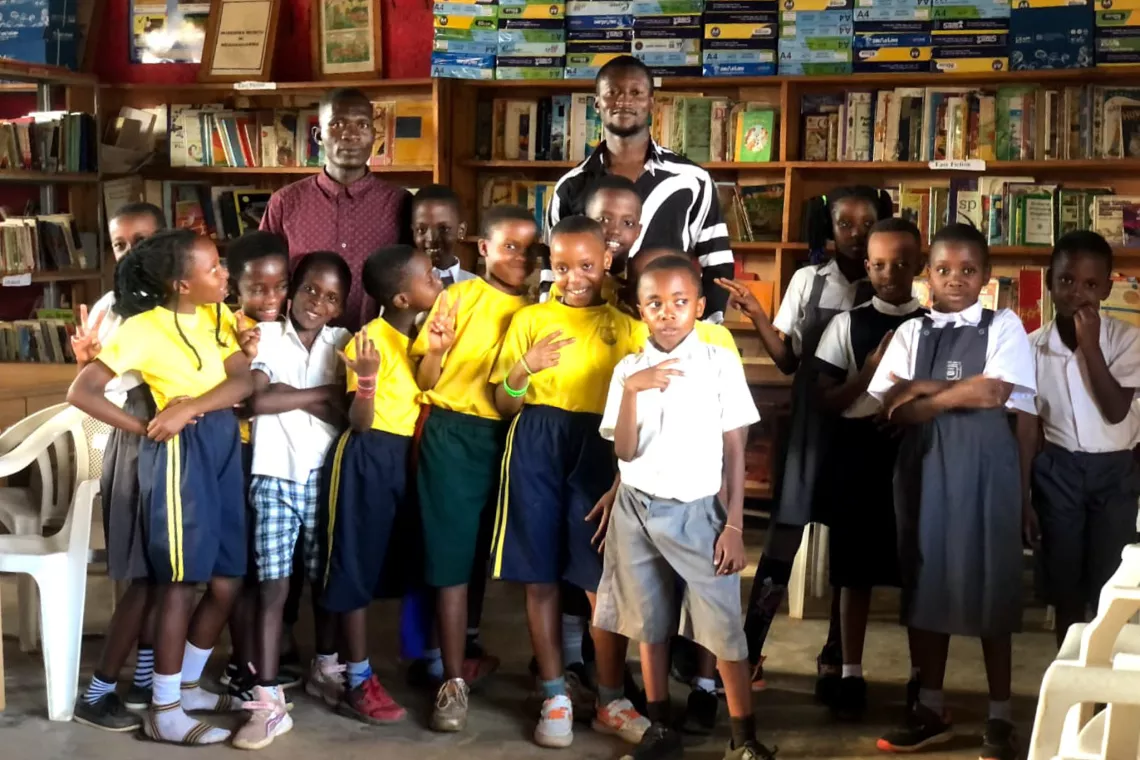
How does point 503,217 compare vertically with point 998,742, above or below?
above

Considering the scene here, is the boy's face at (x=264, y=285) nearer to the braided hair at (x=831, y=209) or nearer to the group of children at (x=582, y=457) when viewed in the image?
the group of children at (x=582, y=457)

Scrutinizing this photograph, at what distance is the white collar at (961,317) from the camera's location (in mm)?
2707

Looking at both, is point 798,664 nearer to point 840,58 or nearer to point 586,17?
point 840,58

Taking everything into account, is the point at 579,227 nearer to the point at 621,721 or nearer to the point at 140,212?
the point at 621,721

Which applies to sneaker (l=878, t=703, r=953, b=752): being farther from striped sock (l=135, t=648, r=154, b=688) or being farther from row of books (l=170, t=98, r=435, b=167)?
row of books (l=170, t=98, r=435, b=167)

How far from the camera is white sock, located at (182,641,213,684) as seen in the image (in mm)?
2928

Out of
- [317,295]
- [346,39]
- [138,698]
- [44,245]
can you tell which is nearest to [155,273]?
[317,295]

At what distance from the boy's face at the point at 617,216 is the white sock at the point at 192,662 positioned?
1353 mm

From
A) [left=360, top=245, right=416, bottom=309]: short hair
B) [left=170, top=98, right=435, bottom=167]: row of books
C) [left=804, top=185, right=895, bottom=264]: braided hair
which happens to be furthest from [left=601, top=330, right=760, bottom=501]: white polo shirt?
[left=170, top=98, right=435, bottom=167]: row of books

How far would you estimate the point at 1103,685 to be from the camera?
1635 mm

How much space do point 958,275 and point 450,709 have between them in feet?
4.96

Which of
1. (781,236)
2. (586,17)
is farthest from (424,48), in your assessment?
(781,236)

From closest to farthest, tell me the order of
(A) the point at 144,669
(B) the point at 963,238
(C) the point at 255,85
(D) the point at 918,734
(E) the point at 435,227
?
(B) the point at 963,238, (D) the point at 918,734, (A) the point at 144,669, (E) the point at 435,227, (C) the point at 255,85

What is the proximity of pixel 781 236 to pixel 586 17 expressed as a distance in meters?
1.33
